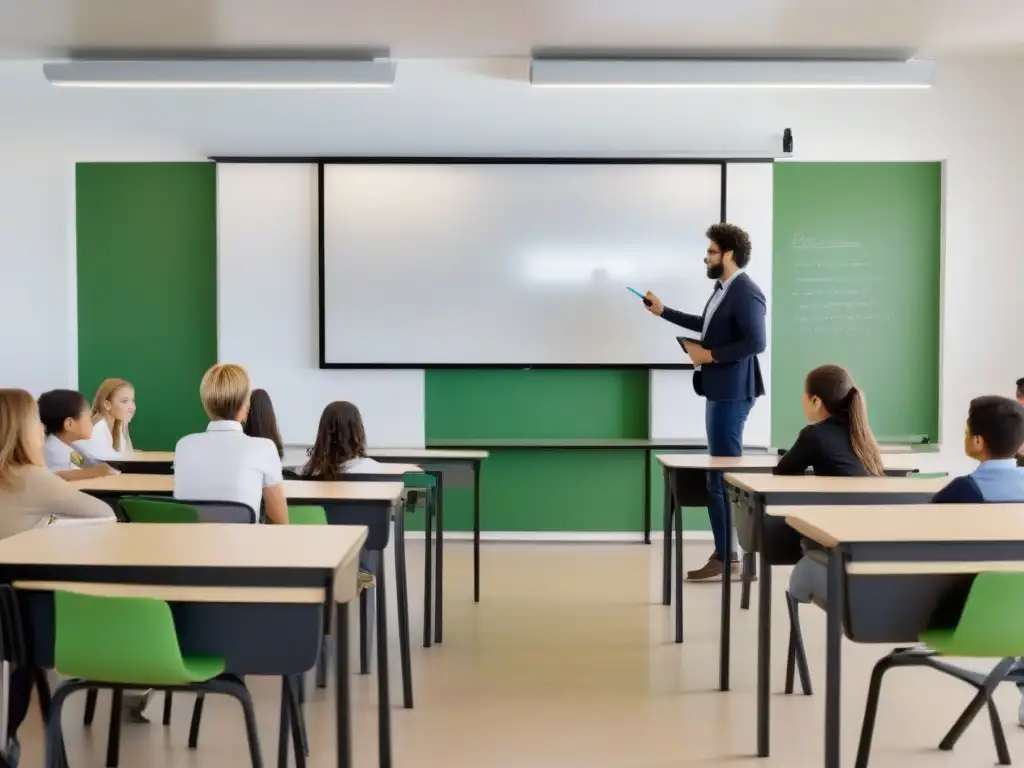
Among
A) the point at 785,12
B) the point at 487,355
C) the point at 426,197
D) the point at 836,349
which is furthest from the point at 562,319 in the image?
the point at 785,12

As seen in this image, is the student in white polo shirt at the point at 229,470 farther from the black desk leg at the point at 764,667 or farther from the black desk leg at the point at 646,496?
the black desk leg at the point at 646,496

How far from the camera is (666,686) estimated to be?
3664 millimetres

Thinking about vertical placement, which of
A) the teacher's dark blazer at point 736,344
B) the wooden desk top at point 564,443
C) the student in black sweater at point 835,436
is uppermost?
the teacher's dark blazer at point 736,344

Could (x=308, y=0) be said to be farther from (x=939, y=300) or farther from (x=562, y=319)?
(x=939, y=300)

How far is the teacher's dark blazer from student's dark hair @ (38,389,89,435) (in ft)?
9.47

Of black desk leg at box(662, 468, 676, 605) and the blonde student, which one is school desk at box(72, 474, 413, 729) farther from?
black desk leg at box(662, 468, 676, 605)

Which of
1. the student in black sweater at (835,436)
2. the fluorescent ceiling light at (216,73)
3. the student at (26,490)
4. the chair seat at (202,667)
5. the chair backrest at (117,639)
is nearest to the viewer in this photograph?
the chair backrest at (117,639)

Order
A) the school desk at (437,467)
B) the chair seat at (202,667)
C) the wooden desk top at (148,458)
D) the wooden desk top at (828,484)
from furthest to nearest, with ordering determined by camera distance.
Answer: the wooden desk top at (148,458), the school desk at (437,467), the wooden desk top at (828,484), the chair seat at (202,667)

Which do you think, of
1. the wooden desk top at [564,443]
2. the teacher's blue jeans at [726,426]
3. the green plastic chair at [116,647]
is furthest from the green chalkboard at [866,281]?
the green plastic chair at [116,647]

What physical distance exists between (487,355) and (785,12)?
2.59m

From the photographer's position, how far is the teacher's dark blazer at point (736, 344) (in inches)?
198

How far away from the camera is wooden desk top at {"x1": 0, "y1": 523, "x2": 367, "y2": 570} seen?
2.14 m

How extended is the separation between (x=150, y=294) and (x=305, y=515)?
388 centimetres

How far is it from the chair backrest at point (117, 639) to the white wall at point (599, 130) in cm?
473
